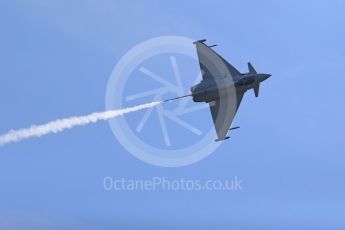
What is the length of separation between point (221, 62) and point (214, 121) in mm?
9320

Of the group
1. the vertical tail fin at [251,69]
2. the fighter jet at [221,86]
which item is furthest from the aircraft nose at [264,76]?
the vertical tail fin at [251,69]

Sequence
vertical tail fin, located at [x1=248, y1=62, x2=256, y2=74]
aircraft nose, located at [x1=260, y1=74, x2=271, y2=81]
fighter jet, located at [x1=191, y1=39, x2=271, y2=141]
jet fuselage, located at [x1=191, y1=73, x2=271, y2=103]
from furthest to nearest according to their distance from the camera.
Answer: vertical tail fin, located at [x1=248, y1=62, x2=256, y2=74] < aircraft nose, located at [x1=260, y1=74, x2=271, y2=81] < fighter jet, located at [x1=191, y1=39, x2=271, y2=141] < jet fuselage, located at [x1=191, y1=73, x2=271, y2=103]

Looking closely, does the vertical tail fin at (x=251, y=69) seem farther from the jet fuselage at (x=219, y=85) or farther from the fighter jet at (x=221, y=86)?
the jet fuselage at (x=219, y=85)

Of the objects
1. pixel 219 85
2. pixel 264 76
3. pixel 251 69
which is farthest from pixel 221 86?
pixel 264 76

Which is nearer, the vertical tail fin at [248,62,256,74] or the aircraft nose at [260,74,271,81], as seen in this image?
the aircraft nose at [260,74,271,81]

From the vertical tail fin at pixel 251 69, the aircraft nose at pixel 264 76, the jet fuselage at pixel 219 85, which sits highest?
the vertical tail fin at pixel 251 69

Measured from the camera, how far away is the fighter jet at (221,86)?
343 ft

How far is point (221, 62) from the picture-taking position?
111438 millimetres

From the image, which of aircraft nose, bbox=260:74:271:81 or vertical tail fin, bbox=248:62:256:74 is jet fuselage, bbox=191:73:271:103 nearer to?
aircraft nose, bbox=260:74:271:81

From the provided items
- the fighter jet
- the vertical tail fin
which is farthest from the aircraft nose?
the vertical tail fin

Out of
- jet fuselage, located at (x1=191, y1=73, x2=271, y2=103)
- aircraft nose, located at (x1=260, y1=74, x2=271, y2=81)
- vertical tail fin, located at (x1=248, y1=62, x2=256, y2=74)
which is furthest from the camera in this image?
vertical tail fin, located at (x1=248, y1=62, x2=256, y2=74)

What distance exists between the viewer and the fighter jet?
104556 millimetres

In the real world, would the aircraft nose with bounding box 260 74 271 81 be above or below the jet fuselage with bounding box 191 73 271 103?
above

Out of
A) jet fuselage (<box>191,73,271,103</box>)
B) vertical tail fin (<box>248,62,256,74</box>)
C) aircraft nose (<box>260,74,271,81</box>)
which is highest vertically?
vertical tail fin (<box>248,62,256,74</box>)
